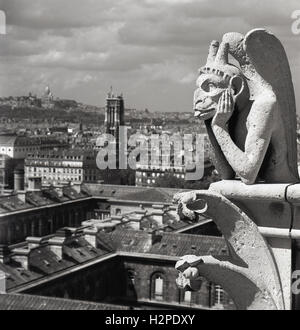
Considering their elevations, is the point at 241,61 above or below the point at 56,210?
above

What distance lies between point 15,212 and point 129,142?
330 feet

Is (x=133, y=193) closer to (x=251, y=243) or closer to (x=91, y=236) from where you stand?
(x=91, y=236)

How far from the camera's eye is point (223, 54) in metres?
5.97

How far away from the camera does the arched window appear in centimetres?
3912

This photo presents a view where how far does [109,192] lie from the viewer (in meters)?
71.5

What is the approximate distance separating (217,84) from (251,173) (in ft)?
2.49

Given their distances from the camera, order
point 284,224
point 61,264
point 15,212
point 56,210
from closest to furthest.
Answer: point 284,224, point 61,264, point 15,212, point 56,210

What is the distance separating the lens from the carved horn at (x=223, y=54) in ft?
19.5

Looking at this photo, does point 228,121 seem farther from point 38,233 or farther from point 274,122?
point 38,233

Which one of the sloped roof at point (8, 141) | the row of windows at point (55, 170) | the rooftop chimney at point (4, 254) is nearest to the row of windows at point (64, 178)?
the row of windows at point (55, 170)

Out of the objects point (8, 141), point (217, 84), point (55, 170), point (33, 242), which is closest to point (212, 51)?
point (217, 84)

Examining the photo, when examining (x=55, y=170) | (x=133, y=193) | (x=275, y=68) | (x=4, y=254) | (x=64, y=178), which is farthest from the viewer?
(x=55, y=170)

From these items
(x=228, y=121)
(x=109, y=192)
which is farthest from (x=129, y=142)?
(x=228, y=121)

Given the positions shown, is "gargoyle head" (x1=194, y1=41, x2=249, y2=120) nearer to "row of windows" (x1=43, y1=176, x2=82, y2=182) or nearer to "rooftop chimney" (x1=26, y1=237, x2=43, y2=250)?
"rooftop chimney" (x1=26, y1=237, x2=43, y2=250)
